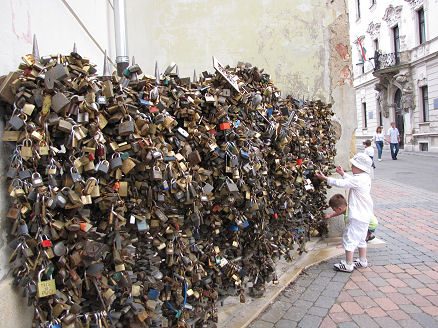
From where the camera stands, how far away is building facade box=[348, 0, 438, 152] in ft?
80.5

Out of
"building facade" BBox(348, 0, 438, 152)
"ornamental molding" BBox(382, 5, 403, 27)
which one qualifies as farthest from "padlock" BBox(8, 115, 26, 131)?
"ornamental molding" BBox(382, 5, 403, 27)

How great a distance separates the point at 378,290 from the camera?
3994 millimetres

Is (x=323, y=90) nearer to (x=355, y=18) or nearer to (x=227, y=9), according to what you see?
(x=227, y=9)

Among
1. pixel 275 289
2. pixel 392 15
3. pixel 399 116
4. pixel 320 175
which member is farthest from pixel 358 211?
pixel 392 15

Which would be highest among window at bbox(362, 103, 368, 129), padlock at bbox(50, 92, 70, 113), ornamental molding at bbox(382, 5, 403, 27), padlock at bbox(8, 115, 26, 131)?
ornamental molding at bbox(382, 5, 403, 27)

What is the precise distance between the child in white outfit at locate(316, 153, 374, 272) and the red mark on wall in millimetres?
3895

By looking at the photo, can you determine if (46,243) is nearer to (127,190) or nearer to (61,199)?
(61,199)

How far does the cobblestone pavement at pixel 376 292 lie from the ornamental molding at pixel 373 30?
32.2 m

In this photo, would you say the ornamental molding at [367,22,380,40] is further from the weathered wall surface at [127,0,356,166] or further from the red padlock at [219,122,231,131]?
the red padlock at [219,122,231,131]

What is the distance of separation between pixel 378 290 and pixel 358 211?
1.08m

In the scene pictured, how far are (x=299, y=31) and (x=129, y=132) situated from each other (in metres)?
5.18

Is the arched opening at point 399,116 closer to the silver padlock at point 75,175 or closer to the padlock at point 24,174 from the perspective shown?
the silver padlock at point 75,175

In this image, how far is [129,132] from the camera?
187cm

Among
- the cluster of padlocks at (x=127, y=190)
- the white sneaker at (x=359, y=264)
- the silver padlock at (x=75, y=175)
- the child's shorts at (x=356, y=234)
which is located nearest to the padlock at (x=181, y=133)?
the cluster of padlocks at (x=127, y=190)
